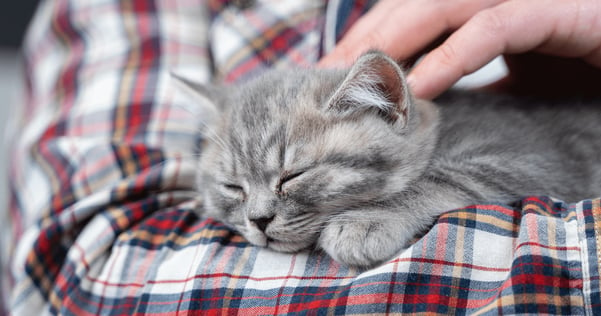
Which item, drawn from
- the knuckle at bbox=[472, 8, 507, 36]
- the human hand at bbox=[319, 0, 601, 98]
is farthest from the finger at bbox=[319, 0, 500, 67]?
the knuckle at bbox=[472, 8, 507, 36]

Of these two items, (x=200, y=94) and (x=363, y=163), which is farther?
(x=200, y=94)

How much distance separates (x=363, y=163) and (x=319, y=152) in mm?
89

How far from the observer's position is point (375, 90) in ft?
3.35

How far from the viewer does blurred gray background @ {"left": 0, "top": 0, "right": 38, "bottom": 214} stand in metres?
2.91

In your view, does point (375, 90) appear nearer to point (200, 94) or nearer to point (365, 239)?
point (365, 239)

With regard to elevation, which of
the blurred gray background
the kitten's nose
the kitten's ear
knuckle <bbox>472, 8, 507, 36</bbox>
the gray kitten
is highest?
knuckle <bbox>472, 8, 507, 36</bbox>

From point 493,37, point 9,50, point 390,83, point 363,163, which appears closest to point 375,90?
point 390,83

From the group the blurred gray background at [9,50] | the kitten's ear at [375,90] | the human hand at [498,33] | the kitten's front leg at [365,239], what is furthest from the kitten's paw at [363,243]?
the blurred gray background at [9,50]

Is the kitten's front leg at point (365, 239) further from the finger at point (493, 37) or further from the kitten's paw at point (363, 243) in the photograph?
the finger at point (493, 37)

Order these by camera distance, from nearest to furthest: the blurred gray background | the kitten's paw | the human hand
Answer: the kitten's paw
the human hand
the blurred gray background

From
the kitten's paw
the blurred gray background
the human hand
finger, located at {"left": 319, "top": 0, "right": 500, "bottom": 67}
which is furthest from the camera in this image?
the blurred gray background

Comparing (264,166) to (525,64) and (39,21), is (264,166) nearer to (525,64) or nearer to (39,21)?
(525,64)

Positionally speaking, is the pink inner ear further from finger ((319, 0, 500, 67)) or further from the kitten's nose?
the kitten's nose

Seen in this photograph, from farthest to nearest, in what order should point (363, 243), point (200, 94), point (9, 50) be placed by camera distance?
point (9, 50) < point (200, 94) < point (363, 243)
